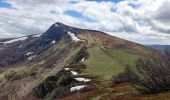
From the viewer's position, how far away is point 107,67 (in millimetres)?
144875

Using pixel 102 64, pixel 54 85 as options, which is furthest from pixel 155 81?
pixel 102 64

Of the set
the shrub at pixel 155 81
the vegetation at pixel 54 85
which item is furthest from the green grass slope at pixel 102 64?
the shrub at pixel 155 81

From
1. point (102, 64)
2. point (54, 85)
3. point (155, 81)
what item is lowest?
point (54, 85)

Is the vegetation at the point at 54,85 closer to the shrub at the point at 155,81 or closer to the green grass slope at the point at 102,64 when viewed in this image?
the green grass slope at the point at 102,64

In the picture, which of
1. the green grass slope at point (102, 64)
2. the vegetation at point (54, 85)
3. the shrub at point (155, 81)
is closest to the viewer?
the shrub at point (155, 81)

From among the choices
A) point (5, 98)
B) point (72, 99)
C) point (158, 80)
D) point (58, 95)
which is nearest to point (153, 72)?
point (158, 80)

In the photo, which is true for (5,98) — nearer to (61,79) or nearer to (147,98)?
(61,79)

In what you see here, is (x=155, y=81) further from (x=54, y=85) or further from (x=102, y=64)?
(x=102, y=64)

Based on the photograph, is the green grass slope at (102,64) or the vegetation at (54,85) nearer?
the vegetation at (54,85)

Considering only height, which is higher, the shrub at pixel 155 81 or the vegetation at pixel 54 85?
Result: the shrub at pixel 155 81

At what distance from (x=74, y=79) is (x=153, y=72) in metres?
53.6

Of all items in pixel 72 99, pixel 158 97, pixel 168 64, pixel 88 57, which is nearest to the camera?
pixel 158 97

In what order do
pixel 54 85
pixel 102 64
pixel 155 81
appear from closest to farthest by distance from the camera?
pixel 155 81
pixel 54 85
pixel 102 64

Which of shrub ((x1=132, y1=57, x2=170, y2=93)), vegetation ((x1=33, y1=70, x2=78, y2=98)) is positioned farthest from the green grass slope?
shrub ((x1=132, y1=57, x2=170, y2=93))
